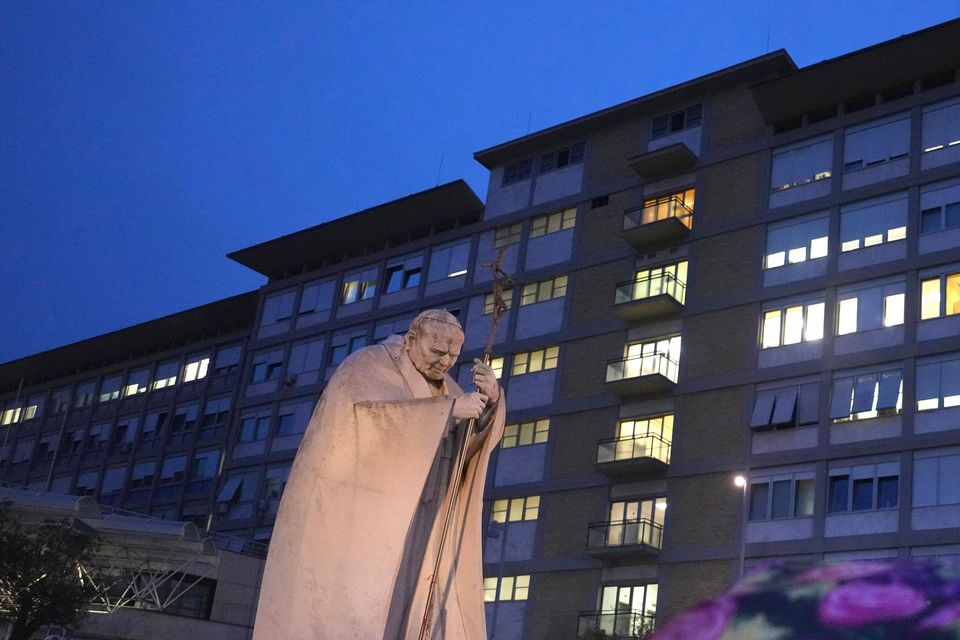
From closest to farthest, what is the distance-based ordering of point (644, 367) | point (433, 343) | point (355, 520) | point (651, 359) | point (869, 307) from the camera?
point (355, 520) → point (433, 343) → point (869, 307) → point (651, 359) → point (644, 367)

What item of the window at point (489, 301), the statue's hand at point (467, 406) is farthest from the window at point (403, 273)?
the statue's hand at point (467, 406)

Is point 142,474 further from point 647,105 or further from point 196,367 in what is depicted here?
point 647,105

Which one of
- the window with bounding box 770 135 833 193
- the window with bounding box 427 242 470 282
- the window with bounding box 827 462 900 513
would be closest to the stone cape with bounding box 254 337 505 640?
the window with bounding box 827 462 900 513

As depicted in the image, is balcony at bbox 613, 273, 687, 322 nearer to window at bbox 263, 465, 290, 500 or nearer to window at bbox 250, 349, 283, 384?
window at bbox 263, 465, 290, 500

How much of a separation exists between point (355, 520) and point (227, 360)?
74.1 m

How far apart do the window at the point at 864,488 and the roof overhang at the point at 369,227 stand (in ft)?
84.0

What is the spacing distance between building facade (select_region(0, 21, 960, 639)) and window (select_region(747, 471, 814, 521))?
80mm

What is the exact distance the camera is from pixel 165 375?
8519 cm

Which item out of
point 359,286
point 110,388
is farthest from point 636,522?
point 110,388

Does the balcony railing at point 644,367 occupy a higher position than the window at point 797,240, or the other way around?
the window at point 797,240

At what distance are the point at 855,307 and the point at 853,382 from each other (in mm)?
3081

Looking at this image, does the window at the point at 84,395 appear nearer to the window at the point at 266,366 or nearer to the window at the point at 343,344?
the window at the point at 266,366

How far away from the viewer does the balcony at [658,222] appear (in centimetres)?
5709

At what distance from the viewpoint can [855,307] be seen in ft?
166
